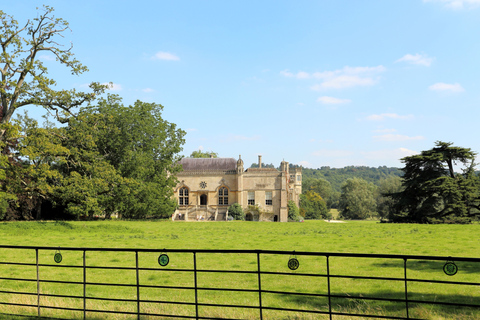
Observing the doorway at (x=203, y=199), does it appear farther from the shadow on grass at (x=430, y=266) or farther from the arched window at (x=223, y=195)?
the shadow on grass at (x=430, y=266)

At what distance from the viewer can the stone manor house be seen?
192 feet

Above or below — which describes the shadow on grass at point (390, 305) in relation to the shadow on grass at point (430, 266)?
above

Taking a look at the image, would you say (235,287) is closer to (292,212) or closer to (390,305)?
(390,305)

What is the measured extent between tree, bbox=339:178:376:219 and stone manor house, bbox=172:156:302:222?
28.2 meters

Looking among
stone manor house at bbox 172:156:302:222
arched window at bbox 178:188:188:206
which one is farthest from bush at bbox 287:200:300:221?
arched window at bbox 178:188:188:206

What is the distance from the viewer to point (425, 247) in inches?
651

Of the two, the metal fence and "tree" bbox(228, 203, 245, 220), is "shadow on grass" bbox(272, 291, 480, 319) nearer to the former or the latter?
the metal fence

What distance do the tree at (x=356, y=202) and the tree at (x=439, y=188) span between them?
42255 mm

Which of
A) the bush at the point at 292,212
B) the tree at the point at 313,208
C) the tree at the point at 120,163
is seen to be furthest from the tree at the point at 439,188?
the tree at the point at 313,208

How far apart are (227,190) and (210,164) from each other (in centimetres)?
516

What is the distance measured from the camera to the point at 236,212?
188ft

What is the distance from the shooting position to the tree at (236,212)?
57.3 m

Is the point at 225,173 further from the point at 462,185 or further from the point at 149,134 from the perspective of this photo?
the point at 462,185

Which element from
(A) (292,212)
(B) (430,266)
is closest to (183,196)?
(A) (292,212)
